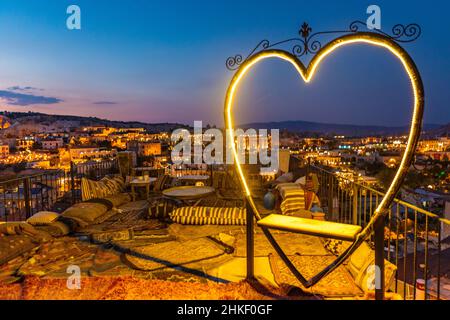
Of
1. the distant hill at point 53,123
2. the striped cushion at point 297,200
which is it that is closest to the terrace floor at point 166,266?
the striped cushion at point 297,200

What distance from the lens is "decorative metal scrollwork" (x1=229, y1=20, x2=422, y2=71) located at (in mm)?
2227

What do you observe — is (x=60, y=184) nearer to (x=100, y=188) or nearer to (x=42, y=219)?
(x=100, y=188)

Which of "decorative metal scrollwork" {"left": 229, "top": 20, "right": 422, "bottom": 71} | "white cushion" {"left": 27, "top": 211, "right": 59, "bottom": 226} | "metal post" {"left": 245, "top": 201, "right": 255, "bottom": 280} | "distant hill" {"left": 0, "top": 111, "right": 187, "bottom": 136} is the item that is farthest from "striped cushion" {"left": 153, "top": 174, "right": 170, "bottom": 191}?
"distant hill" {"left": 0, "top": 111, "right": 187, "bottom": 136}

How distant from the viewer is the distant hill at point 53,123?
260 ft

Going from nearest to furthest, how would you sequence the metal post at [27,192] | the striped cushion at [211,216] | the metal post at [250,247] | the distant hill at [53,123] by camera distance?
the metal post at [250,247], the striped cushion at [211,216], the metal post at [27,192], the distant hill at [53,123]

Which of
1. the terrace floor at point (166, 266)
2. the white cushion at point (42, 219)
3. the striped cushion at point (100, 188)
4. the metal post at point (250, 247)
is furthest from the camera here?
the striped cushion at point (100, 188)

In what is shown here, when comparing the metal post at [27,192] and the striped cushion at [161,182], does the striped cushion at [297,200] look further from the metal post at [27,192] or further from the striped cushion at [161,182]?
the metal post at [27,192]

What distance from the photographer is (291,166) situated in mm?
9266

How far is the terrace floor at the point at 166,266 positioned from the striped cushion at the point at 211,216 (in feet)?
0.45

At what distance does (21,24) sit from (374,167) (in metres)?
53.0

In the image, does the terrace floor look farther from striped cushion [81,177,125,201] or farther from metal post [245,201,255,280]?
striped cushion [81,177,125,201]

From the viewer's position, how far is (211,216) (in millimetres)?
5160

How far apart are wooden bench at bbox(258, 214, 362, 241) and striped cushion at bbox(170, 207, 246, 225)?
214 cm
